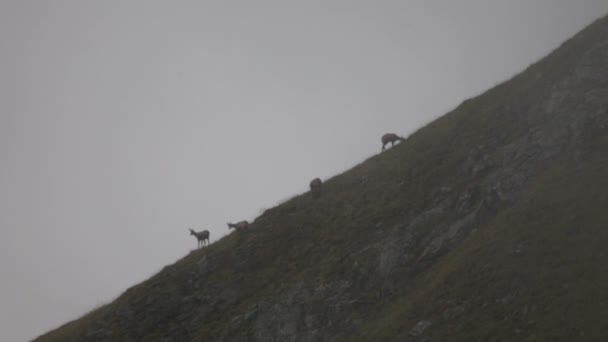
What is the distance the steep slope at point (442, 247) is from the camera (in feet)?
64.9

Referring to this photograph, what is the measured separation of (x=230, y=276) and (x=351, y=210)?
9864 millimetres

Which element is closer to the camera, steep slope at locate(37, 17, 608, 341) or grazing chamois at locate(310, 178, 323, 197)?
steep slope at locate(37, 17, 608, 341)

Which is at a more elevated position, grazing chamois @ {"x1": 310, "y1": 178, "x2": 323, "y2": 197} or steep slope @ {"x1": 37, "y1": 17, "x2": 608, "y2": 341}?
grazing chamois @ {"x1": 310, "y1": 178, "x2": 323, "y2": 197}

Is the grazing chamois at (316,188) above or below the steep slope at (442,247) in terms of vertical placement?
above

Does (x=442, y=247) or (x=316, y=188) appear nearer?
(x=442, y=247)

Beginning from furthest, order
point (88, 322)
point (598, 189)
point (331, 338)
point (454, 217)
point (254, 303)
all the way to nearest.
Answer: point (88, 322), point (254, 303), point (454, 217), point (331, 338), point (598, 189)

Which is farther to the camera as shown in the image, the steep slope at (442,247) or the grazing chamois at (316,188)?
the grazing chamois at (316,188)

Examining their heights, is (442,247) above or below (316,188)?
below

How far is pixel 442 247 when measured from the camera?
26.3m

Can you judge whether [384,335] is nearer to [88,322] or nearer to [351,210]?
[351,210]

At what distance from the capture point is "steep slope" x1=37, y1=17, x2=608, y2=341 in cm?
1978

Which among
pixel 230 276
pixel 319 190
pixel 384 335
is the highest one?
pixel 319 190

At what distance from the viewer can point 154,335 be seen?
3300 cm

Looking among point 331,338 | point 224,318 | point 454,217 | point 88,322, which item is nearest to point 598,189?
point 454,217
